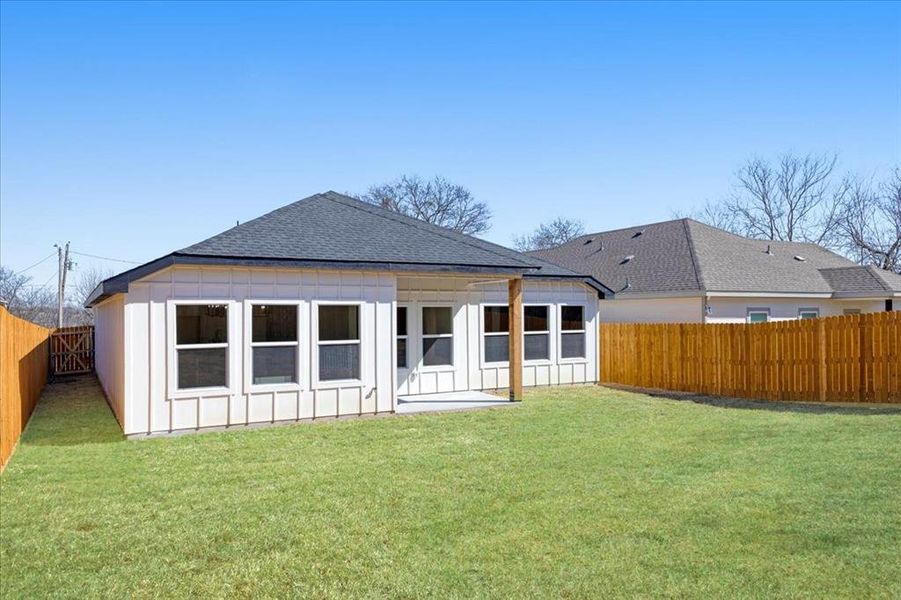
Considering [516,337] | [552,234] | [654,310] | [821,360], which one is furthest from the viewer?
[552,234]

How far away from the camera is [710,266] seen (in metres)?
19.8

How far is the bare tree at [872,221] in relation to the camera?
35.2 meters

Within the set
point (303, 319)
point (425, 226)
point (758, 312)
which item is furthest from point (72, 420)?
point (758, 312)

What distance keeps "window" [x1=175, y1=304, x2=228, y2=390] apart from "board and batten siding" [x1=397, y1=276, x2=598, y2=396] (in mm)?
4494

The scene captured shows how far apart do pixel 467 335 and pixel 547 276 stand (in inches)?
106

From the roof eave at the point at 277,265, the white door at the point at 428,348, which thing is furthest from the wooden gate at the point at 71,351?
the white door at the point at 428,348

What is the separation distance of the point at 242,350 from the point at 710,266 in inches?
598

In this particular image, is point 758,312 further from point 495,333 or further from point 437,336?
point 437,336

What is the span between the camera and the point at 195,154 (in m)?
20.0

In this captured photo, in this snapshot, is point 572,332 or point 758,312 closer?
point 572,332

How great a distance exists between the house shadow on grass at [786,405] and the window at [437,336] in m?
4.92

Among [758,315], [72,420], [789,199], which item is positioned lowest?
[72,420]

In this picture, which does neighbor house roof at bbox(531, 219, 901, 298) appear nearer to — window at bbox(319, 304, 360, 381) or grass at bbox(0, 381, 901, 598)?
grass at bbox(0, 381, 901, 598)

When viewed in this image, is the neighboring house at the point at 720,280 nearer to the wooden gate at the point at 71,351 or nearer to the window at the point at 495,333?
the window at the point at 495,333
